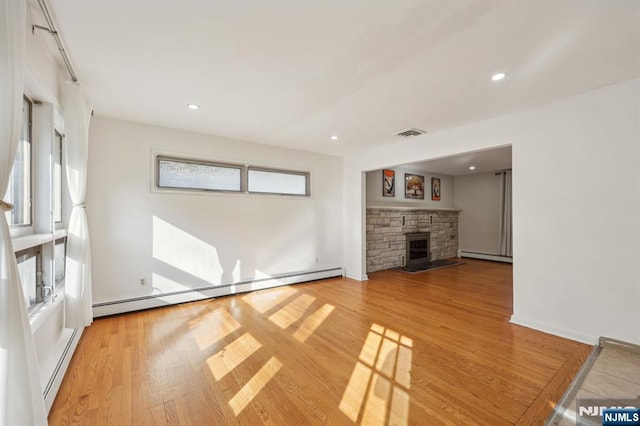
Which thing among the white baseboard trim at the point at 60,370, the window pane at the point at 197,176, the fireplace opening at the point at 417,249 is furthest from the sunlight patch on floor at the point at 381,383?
the fireplace opening at the point at 417,249

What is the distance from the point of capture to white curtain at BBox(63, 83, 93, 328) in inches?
92.0

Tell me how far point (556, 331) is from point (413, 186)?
15.6 feet

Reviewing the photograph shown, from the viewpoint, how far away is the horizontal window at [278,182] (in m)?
4.57

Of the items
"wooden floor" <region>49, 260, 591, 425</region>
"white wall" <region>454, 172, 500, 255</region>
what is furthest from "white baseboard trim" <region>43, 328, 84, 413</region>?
"white wall" <region>454, 172, 500, 255</region>

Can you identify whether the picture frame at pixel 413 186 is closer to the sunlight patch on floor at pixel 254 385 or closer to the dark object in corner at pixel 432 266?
the dark object in corner at pixel 432 266

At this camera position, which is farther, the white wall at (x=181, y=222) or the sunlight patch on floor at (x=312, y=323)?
the white wall at (x=181, y=222)

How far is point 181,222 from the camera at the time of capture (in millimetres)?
3824

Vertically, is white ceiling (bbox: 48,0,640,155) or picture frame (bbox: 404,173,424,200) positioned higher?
white ceiling (bbox: 48,0,640,155)

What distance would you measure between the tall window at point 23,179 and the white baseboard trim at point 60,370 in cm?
110

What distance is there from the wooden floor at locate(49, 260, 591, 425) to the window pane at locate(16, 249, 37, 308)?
698 mm

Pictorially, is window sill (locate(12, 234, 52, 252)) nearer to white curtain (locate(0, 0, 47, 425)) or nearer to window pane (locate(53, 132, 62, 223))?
white curtain (locate(0, 0, 47, 425))

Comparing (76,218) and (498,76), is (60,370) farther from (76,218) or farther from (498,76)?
(498,76)

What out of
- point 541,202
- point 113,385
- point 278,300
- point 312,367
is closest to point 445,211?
point 541,202

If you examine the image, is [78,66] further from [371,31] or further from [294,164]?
[294,164]
